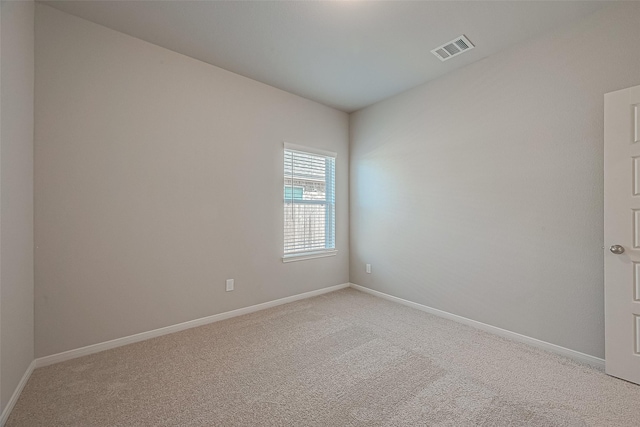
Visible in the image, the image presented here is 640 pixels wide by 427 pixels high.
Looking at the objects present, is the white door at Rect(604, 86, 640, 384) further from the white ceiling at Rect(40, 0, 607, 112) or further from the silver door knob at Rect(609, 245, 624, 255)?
the white ceiling at Rect(40, 0, 607, 112)

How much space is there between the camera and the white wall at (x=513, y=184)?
2137mm

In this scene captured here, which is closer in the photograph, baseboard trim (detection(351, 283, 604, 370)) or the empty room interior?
the empty room interior

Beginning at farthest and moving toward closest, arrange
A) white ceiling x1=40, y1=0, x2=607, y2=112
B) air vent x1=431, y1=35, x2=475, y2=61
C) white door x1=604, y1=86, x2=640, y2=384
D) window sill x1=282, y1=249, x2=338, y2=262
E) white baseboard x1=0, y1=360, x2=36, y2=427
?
window sill x1=282, y1=249, x2=338, y2=262 < air vent x1=431, y1=35, x2=475, y2=61 < white ceiling x1=40, y1=0, x2=607, y2=112 < white door x1=604, y1=86, x2=640, y2=384 < white baseboard x1=0, y1=360, x2=36, y2=427

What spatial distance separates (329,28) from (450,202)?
2125 mm

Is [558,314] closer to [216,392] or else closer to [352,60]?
[216,392]

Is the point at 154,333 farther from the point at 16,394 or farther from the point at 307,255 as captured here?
the point at 307,255

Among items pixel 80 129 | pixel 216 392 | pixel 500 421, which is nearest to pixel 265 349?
pixel 216 392

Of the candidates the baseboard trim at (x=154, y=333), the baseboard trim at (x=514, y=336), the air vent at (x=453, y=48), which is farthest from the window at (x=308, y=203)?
the air vent at (x=453, y=48)

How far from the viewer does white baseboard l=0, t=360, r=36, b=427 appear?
153 cm

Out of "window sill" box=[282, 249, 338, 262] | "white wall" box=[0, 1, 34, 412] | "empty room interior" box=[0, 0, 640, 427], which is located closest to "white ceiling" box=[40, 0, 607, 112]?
"empty room interior" box=[0, 0, 640, 427]

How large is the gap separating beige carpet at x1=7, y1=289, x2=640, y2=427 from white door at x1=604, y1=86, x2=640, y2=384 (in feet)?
0.71

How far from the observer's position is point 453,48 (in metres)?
2.58

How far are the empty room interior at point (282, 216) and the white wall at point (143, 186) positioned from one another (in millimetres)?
17

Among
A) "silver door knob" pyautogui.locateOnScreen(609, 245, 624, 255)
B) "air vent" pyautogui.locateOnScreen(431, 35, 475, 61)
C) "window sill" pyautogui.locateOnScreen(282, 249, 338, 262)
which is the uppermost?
"air vent" pyautogui.locateOnScreen(431, 35, 475, 61)
